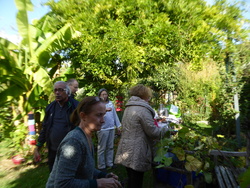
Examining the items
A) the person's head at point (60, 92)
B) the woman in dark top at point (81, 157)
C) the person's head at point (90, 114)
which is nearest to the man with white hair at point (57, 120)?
the person's head at point (60, 92)

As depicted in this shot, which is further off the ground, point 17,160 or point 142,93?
point 142,93

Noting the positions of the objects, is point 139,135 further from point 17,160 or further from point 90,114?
point 17,160

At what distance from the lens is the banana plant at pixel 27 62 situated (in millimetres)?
4508

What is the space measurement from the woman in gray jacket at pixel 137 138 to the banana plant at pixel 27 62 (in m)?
2.97

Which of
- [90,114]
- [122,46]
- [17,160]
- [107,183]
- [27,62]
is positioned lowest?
[17,160]

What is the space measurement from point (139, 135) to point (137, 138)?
49 mm

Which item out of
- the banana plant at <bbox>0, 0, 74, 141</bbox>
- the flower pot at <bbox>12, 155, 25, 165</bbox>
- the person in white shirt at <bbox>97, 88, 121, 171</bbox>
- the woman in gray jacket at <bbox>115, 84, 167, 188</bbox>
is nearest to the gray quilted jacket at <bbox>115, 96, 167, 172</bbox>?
the woman in gray jacket at <bbox>115, 84, 167, 188</bbox>

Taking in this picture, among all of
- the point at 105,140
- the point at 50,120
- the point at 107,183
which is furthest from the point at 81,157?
the point at 105,140

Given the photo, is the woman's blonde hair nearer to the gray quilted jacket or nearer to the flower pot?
the gray quilted jacket

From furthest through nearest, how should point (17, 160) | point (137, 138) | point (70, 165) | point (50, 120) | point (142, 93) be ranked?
point (17, 160) → point (50, 120) → point (142, 93) → point (137, 138) → point (70, 165)

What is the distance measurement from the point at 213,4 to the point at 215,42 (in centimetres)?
80

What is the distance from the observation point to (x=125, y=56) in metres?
4.07

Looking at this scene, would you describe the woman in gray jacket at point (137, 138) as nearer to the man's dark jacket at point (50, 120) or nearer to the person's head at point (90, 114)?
the man's dark jacket at point (50, 120)

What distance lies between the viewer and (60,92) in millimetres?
2627
